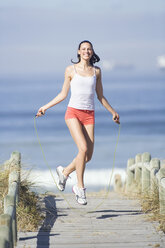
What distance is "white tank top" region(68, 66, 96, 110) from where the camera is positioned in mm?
6530

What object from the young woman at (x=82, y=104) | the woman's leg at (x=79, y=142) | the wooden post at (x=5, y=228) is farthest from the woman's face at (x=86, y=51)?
the wooden post at (x=5, y=228)

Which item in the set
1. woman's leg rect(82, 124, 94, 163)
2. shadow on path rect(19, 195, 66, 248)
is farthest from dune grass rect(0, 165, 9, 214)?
woman's leg rect(82, 124, 94, 163)

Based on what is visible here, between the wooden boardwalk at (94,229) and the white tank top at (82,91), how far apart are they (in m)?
1.49

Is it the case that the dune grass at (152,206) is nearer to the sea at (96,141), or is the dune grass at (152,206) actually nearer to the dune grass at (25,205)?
the dune grass at (25,205)

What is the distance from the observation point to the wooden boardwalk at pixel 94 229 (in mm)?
5488

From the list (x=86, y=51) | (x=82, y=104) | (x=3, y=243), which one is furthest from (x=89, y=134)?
(x=3, y=243)

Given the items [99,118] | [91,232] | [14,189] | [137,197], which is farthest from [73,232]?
[99,118]

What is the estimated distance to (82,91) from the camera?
6.52 metres

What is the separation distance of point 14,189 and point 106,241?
1.16 metres

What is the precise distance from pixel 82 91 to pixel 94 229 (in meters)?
1.75

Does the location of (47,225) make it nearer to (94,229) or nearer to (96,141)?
(94,229)

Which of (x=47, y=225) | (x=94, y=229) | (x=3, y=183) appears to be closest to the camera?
(x=94, y=229)

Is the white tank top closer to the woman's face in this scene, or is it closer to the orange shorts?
the orange shorts

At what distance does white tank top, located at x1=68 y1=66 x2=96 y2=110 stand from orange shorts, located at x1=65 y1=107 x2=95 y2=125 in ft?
0.19
